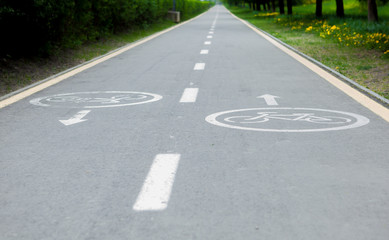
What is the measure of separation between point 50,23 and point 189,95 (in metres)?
7.19

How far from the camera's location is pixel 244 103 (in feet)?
29.9

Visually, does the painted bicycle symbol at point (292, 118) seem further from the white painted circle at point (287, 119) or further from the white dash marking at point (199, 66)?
the white dash marking at point (199, 66)

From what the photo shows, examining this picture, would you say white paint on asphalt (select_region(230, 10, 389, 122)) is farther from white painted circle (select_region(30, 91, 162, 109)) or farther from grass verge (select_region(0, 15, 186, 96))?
grass verge (select_region(0, 15, 186, 96))

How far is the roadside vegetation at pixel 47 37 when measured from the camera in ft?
43.5

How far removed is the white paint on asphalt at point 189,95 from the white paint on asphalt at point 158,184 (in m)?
3.71

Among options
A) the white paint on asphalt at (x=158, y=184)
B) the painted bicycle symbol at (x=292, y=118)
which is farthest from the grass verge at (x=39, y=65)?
the white paint on asphalt at (x=158, y=184)

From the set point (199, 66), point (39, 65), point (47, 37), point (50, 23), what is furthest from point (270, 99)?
point (50, 23)

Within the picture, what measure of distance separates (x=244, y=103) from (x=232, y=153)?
10.8 ft

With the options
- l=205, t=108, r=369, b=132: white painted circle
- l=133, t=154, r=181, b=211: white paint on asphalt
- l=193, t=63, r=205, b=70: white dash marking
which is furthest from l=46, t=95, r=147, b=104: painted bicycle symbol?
l=193, t=63, r=205, b=70: white dash marking

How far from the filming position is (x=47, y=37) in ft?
51.1

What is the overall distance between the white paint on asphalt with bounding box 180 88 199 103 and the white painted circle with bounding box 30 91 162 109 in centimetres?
44

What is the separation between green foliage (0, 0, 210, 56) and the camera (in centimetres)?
1376

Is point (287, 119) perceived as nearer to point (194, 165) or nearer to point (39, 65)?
point (194, 165)

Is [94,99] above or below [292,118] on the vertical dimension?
above
